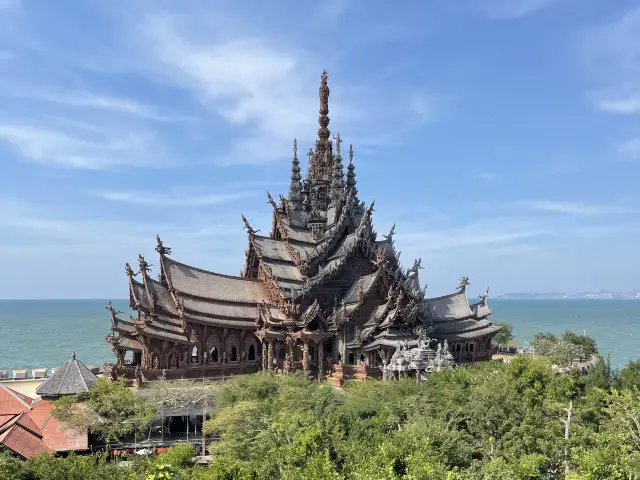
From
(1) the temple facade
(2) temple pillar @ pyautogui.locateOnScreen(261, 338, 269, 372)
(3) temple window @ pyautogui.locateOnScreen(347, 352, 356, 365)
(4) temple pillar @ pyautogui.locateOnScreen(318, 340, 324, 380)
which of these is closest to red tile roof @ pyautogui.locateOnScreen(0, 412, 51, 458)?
(1) the temple facade

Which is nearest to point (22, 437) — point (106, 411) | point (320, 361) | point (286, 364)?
point (106, 411)

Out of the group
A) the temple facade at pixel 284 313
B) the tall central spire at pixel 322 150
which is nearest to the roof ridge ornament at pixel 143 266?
the temple facade at pixel 284 313

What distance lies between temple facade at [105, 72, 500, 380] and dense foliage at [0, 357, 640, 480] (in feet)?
25.6

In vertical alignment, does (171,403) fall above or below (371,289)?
below

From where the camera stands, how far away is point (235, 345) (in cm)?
3878

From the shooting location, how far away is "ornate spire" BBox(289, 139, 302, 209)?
51.3 metres

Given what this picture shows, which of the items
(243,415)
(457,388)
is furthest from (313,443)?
(457,388)

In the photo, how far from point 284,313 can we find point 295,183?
17058mm

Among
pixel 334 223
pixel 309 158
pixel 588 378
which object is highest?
pixel 309 158

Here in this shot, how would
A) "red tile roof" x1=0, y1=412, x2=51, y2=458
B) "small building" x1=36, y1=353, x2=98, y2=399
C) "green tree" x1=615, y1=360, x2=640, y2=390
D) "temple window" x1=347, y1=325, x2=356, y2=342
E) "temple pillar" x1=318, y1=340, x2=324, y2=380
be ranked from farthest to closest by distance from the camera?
"temple window" x1=347, y1=325, x2=356, y2=342
"temple pillar" x1=318, y1=340, x2=324, y2=380
"green tree" x1=615, y1=360, x2=640, y2=390
"small building" x1=36, y1=353, x2=98, y2=399
"red tile roof" x1=0, y1=412, x2=51, y2=458

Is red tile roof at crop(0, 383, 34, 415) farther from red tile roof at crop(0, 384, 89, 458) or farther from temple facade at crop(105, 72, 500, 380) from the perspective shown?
temple facade at crop(105, 72, 500, 380)

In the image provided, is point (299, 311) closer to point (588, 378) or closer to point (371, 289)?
point (371, 289)

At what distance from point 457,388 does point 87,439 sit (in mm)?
16820

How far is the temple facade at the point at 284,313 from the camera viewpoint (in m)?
35.6
